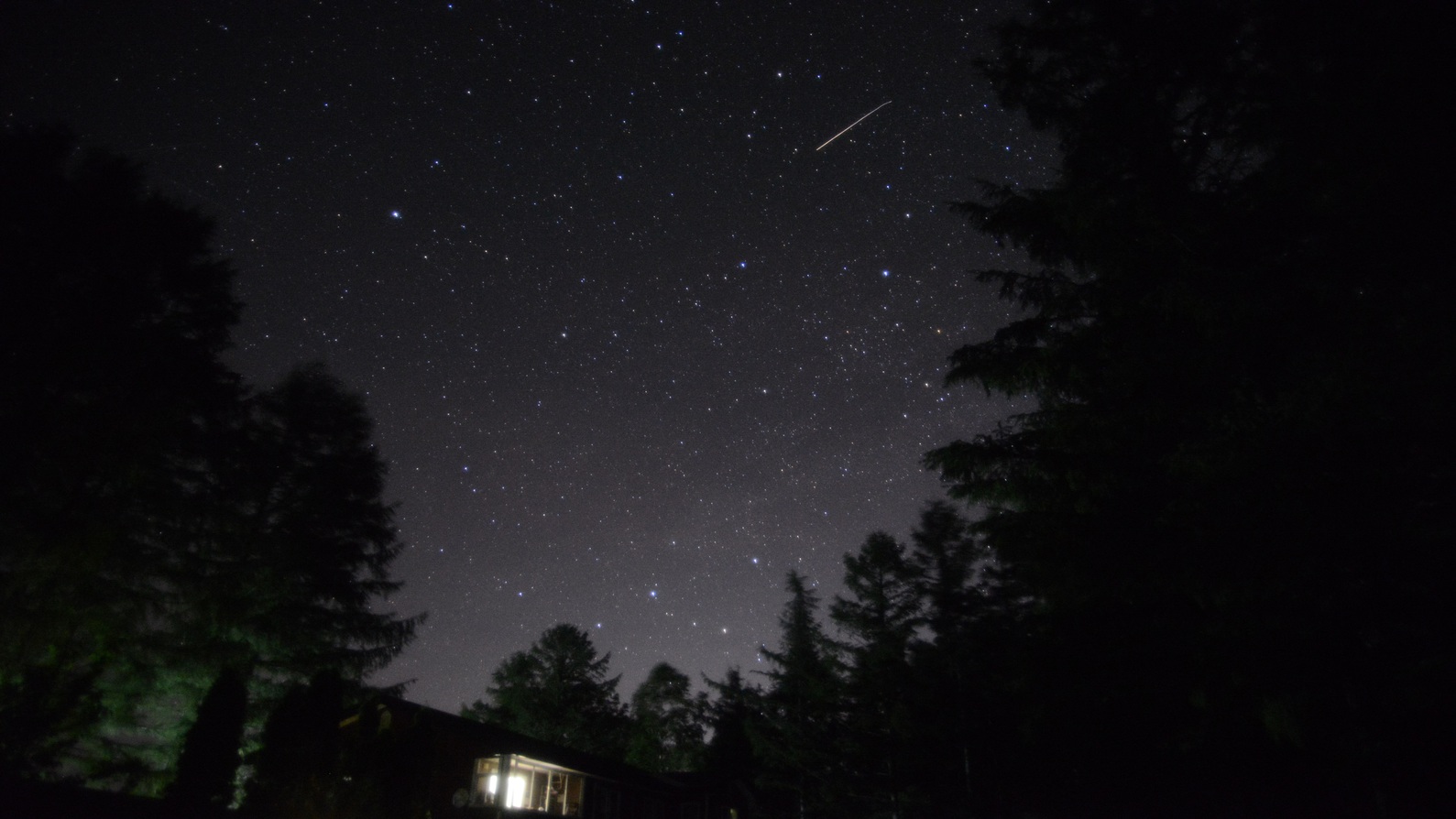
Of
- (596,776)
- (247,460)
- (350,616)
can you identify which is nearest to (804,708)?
(596,776)

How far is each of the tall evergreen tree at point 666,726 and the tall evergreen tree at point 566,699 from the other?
469 cm

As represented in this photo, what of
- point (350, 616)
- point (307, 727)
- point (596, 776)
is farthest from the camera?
point (596, 776)

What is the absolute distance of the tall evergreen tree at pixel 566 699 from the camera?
166 ft

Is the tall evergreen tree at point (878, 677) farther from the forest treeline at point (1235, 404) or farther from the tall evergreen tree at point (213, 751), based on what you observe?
the tall evergreen tree at point (213, 751)

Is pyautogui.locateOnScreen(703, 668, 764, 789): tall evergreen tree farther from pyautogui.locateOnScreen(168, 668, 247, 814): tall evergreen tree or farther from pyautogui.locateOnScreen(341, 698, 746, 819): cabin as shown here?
pyautogui.locateOnScreen(168, 668, 247, 814): tall evergreen tree

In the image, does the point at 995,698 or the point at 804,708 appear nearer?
the point at 995,698

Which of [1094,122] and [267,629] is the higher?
[1094,122]

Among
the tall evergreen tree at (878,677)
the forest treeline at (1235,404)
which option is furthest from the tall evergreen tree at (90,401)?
the tall evergreen tree at (878,677)

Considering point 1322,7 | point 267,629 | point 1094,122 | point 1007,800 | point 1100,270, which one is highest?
point 1094,122

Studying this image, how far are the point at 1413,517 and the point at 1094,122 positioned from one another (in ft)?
21.1

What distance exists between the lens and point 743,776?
4544 centimetres

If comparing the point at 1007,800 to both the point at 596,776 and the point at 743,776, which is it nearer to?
the point at 596,776

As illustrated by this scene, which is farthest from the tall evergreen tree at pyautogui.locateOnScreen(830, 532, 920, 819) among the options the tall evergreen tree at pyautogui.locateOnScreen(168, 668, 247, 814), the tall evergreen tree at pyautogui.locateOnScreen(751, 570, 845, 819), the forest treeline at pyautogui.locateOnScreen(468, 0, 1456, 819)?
the tall evergreen tree at pyautogui.locateOnScreen(168, 668, 247, 814)

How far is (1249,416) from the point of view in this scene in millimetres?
7992
